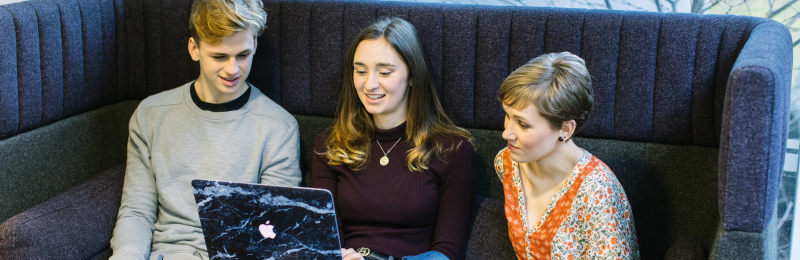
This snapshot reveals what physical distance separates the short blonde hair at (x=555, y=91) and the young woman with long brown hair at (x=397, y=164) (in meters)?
0.34

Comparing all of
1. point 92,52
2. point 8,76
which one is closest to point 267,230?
point 8,76

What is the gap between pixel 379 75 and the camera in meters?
1.63

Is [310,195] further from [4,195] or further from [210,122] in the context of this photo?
[4,195]

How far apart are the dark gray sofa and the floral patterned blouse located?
0.17m

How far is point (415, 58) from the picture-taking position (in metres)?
1.67

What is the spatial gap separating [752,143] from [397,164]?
850 millimetres

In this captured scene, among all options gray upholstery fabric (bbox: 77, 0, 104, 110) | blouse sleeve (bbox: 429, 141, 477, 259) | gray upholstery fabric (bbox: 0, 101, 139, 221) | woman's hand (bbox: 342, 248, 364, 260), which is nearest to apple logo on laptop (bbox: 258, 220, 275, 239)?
woman's hand (bbox: 342, 248, 364, 260)

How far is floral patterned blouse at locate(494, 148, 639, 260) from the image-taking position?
4.42ft

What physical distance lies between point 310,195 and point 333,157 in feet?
1.31

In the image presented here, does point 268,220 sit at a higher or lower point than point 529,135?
lower

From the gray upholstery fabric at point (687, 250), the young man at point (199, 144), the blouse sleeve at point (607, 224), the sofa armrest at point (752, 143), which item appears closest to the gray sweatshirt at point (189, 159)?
the young man at point (199, 144)

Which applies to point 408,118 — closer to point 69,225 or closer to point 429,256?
point 429,256

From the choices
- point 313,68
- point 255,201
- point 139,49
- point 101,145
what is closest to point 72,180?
point 101,145

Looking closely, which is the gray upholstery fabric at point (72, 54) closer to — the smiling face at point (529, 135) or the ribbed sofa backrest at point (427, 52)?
the ribbed sofa backrest at point (427, 52)
